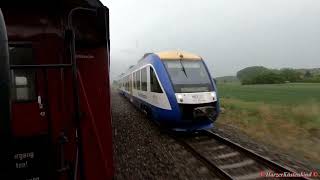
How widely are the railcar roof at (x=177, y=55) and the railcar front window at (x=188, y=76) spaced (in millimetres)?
144

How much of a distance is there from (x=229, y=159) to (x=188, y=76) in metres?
3.69

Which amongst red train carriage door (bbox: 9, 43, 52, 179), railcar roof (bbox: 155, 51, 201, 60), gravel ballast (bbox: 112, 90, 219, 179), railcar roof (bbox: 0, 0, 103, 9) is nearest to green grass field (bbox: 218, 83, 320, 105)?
railcar roof (bbox: 155, 51, 201, 60)

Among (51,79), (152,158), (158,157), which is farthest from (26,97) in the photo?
(158,157)

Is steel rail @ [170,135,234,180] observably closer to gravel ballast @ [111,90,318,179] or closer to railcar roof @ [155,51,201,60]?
gravel ballast @ [111,90,318,179]

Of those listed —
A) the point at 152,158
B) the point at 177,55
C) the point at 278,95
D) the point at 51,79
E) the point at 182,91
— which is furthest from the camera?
the point at 278,95

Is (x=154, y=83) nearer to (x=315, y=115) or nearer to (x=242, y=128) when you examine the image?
(x=242, y=128)

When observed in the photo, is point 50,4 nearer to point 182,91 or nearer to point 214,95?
point 182,91

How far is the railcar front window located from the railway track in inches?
65.4

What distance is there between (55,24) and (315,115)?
44.4 feet

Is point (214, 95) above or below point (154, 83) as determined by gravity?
below

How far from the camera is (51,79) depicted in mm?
3887

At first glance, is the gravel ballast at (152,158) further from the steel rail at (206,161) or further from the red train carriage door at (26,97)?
the red train carriage door at (26,97)

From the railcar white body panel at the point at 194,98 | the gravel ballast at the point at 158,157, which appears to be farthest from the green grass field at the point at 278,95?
the gravel ballast at the point at 158,157

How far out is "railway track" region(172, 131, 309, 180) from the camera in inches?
255
